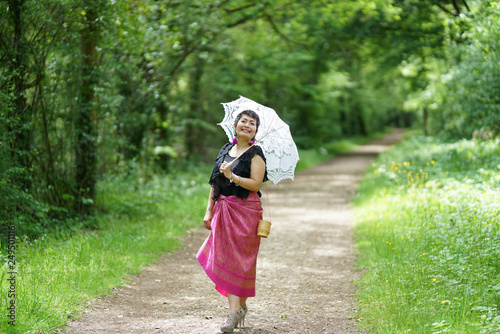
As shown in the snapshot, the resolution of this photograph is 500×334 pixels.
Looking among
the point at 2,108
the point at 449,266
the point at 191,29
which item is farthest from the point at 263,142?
the point at 191,29

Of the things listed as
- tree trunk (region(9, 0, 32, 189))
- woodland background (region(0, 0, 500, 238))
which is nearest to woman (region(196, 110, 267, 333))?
woodland background (region(0, 0, 500, 238))

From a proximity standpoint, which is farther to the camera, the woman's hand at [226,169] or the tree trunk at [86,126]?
the tree trunk at [86,126]

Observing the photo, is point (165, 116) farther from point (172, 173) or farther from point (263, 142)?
point (263, 142)

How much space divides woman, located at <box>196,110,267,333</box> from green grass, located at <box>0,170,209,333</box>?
4.81 ft

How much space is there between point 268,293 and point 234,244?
164 centimetres

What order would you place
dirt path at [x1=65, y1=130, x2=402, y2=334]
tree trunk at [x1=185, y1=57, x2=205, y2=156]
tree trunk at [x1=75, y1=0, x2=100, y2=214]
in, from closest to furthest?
dirt path at [x1=65, y1=130, x2=402, y2=334] < tree trunk at [x1=75, y1=0, x2=100, y2=214] < tree trunk at [x1=185, y1=57, x2=205, y2=156]

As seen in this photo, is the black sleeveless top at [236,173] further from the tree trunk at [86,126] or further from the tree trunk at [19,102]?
the tree trunk at [86,126]

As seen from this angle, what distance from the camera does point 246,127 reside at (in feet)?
14.6

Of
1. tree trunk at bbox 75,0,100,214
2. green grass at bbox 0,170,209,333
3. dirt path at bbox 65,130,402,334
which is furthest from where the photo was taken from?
tree trunk at bbox 75,0,100,214

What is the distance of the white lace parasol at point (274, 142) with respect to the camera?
462cm

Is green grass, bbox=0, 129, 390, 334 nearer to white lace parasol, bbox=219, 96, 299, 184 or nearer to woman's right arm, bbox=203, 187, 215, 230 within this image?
woman's right arm, bbox=203, 187, 215, 230

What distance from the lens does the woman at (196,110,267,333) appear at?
4.41m

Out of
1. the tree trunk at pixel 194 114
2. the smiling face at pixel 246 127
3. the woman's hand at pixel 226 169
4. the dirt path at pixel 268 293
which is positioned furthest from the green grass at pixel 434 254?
the tree trunk at pixel 194 114

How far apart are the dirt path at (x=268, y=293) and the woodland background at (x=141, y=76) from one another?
209 centimetres
